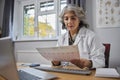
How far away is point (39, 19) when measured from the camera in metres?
3.86

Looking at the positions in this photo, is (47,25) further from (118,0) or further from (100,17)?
(118,0)

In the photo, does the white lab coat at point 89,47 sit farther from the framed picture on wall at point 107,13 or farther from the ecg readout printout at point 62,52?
the framed picture on wall at point 107,13

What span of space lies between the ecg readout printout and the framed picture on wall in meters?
1.75

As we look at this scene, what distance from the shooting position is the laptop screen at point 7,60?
30.7 inches

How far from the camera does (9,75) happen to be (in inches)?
32.0

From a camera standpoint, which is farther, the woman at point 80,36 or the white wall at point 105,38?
the white wall at point 105,38

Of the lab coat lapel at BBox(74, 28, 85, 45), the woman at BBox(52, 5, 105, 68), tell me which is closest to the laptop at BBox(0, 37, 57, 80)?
the woman at BBox(52, 5, 105, 68)

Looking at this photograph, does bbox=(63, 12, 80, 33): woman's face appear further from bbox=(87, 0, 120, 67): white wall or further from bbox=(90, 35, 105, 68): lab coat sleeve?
bbox=(87, 0, 120, 67): white wall

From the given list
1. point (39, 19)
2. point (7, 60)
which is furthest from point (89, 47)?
point (39, 19)

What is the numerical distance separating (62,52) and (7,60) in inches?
22.1

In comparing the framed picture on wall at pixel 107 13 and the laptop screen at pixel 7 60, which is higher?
the framed picture on wall at pixel 107 13

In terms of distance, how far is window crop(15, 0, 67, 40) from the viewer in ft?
11.8

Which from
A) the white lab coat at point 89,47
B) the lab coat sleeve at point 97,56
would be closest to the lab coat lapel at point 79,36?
the white lab coat at point 89,47

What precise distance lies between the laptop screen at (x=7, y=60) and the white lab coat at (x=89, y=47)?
0.86 meters
